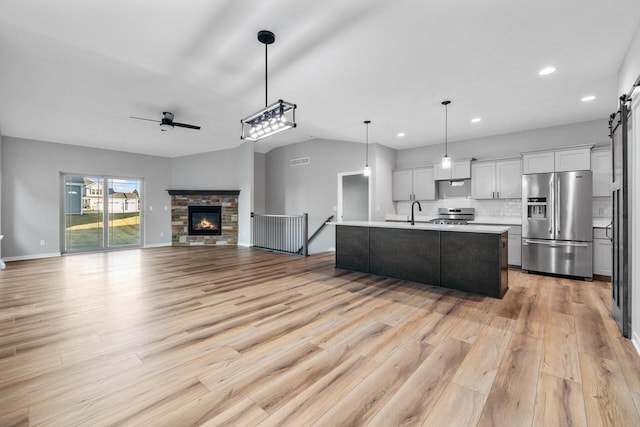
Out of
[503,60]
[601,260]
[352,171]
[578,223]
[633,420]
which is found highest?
[503,60]

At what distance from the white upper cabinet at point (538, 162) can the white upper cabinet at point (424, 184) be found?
1788 millimetres

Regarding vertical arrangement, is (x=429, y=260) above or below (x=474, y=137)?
below

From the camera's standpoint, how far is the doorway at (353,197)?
25.1ft

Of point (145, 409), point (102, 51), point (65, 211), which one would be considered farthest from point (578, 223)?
point (65, 211)

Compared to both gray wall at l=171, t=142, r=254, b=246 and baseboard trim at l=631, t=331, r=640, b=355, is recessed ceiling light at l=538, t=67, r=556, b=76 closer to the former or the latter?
baseboard trim at l=631, t=331, r=640, b=355

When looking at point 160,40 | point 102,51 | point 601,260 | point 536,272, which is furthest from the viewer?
point 536,272

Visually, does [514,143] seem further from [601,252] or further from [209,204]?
[209,204]

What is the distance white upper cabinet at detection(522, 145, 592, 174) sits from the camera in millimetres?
4848

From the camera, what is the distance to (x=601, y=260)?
468 cm

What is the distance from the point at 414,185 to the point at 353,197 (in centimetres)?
161

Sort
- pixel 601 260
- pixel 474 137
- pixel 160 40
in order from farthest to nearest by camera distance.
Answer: pixel 474 137 → pixel 601 260 → pixel 160 40

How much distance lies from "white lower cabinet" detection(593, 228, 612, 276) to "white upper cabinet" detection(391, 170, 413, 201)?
3.37 m

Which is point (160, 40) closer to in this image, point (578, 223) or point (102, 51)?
point (102, 51)

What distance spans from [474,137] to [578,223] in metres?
2.59
